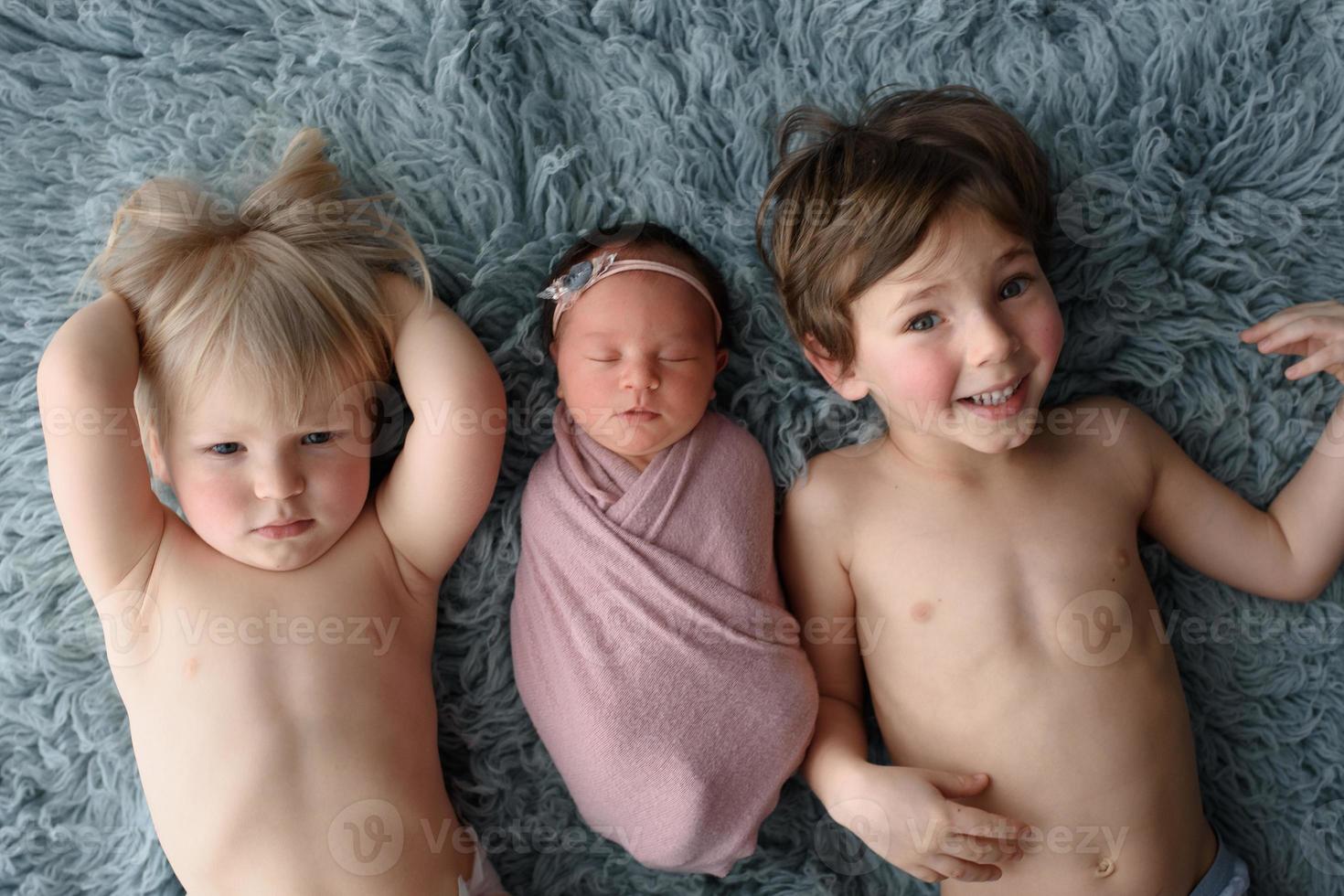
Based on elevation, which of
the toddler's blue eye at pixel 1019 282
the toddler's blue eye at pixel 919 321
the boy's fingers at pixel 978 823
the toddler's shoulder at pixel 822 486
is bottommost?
the boy's fingers at pixel 978 823

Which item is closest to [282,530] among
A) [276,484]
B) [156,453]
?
[276,484]

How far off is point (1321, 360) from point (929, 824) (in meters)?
0.91

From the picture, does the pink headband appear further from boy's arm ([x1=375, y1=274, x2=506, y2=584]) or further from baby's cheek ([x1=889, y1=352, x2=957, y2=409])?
baby's cheek ([x1=889, y1=352, x2=957, y2=409])

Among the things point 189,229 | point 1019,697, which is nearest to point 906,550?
point 1019,697

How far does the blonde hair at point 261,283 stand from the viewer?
1.61 m

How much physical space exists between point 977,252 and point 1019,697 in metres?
0.66

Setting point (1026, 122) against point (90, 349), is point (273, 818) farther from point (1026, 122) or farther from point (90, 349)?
point (1026, 122)

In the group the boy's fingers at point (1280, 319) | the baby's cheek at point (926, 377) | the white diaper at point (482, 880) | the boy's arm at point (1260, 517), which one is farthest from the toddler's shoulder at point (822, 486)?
the white diaper at point (482, 880)

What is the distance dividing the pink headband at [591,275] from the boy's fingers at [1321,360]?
92 centimetres

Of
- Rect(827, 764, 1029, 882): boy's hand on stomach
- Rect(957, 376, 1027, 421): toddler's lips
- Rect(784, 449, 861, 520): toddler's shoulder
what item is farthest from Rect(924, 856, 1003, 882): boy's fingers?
Rect(957, 376, 1027, 421): toddler's lips

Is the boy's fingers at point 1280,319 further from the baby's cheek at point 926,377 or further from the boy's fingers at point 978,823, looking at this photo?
the boy's fingers at point 978,823

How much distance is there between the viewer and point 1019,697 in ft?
5.52

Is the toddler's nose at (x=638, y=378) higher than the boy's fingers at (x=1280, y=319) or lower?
higher

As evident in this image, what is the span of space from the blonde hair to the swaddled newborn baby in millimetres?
292
